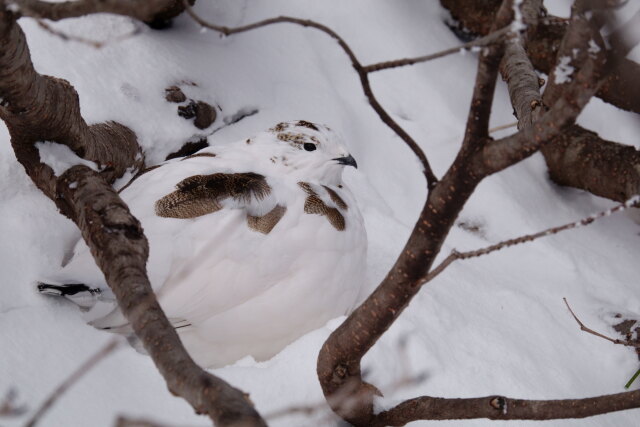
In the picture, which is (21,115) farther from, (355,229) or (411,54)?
(411,54)

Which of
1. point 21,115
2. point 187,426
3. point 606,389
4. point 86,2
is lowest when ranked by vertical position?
point 606,389

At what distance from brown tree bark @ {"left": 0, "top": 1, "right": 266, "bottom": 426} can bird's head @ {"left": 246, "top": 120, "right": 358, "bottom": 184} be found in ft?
1.18

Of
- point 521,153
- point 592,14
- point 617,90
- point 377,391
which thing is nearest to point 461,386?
point 377,391

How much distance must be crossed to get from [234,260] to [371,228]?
613mm

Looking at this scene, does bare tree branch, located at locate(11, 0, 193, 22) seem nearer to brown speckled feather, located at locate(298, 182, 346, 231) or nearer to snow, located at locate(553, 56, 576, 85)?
snow, located at locate(553, 56, 576, 85)

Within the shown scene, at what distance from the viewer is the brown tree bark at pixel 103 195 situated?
2.58 feet

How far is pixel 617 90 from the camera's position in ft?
8.13

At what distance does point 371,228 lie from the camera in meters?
2.11

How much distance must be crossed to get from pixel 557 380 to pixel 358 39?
1.44m

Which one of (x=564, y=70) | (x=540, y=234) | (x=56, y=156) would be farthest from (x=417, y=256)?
(x=56, y=156)

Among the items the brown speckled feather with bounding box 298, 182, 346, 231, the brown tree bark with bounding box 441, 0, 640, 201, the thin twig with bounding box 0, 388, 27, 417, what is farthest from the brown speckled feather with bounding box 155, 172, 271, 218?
the brown tree bark with bounding box 441, 0, 640, 201

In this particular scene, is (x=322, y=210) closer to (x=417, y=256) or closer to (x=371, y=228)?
(x=371, y=228)

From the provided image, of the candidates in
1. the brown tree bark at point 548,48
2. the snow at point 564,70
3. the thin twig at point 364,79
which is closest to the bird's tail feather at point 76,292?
the thin twig at point 364,79

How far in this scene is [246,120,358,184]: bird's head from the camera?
71.5 inches
